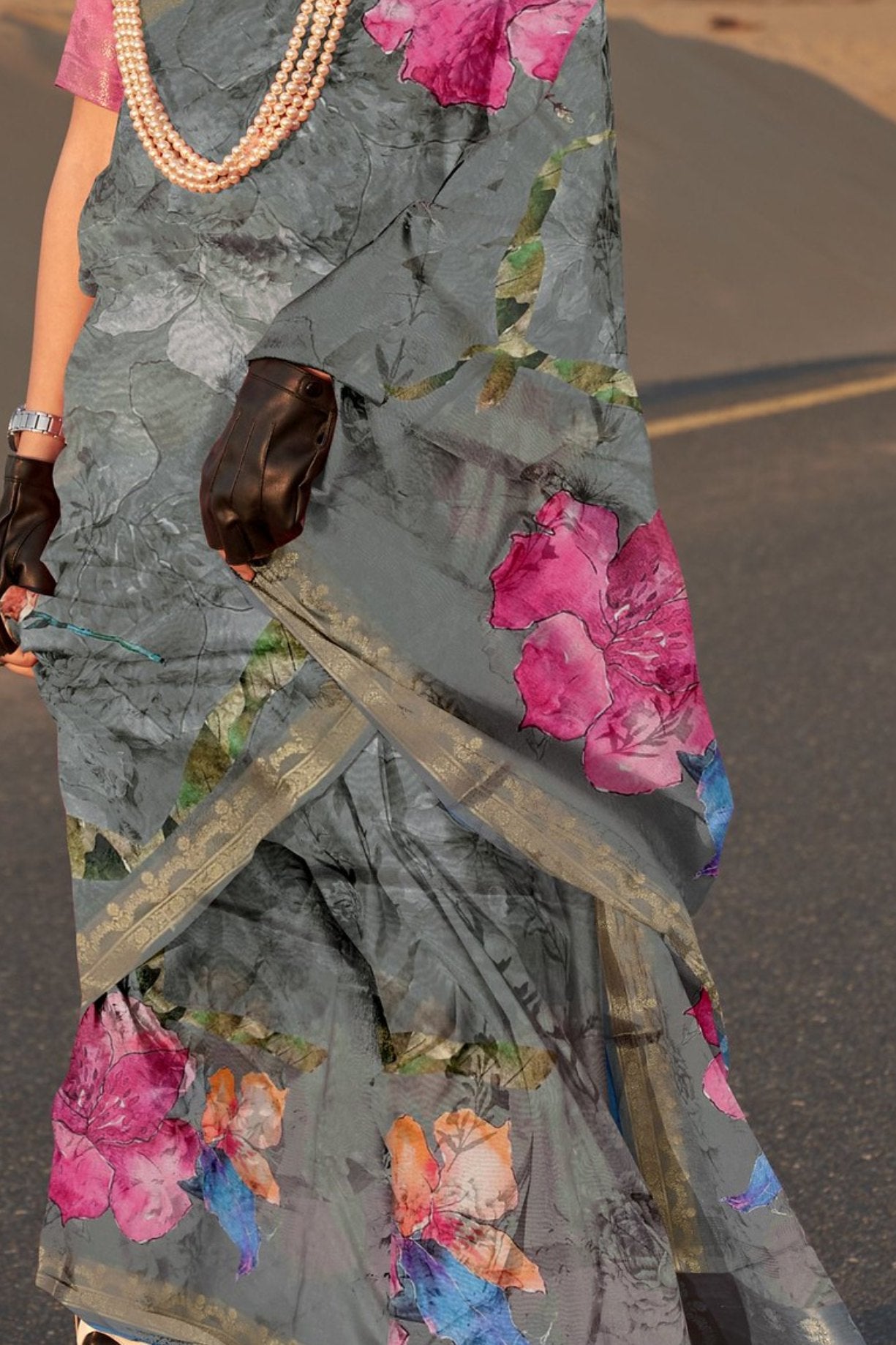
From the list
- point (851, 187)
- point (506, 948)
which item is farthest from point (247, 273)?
point (851, 187)

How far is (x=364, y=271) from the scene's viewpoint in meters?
1.87

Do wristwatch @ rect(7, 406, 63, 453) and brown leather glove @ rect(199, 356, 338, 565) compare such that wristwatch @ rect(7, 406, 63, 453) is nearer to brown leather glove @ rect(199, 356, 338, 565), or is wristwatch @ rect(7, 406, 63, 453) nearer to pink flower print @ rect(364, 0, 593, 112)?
brown leather glove @ rect(199, 356, 338, 565)

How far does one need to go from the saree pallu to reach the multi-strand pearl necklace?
1 centimetres

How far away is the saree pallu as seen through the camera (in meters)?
1.89

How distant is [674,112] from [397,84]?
11.5m

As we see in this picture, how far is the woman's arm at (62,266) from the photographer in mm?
2143

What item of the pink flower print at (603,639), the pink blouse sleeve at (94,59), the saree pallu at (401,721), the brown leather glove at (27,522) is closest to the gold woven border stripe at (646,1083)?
the saree pallu at (401,721)

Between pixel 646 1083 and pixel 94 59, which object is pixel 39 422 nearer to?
pixel 94 59

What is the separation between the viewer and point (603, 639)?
1.99m

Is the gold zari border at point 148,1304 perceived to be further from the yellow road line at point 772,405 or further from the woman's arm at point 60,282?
the yellow road line at point 772,405

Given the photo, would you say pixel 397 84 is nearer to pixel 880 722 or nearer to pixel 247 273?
pixel 247 273

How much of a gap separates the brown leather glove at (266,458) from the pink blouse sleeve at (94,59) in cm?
42

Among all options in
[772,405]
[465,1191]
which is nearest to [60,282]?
[465,1191]

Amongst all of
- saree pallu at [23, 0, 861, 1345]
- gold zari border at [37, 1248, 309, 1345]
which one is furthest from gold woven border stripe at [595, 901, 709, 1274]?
gold zari border at [37, 1248, 309, 1345]
